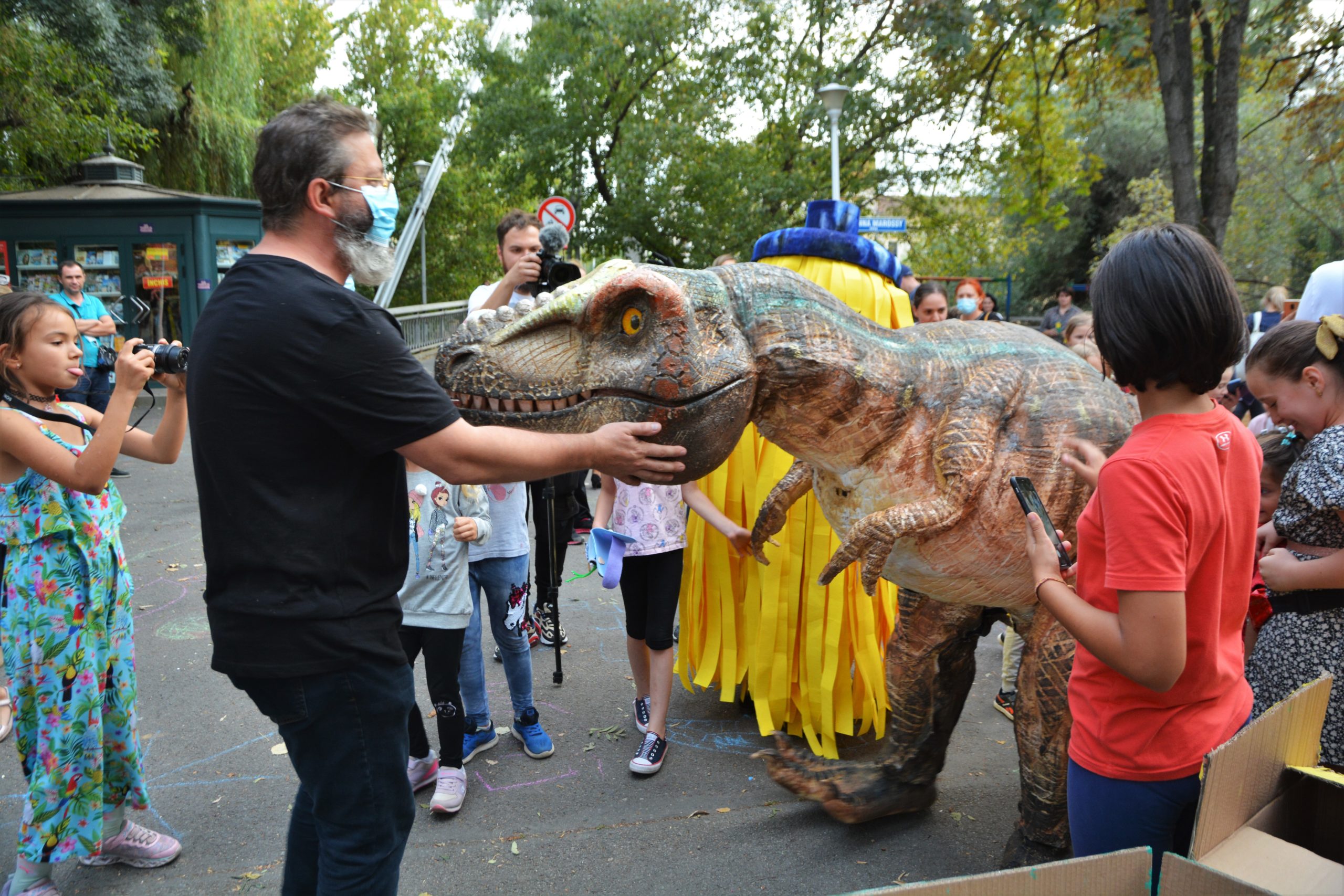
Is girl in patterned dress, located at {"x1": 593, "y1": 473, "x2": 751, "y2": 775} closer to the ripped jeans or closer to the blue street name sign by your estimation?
the ripped jeans

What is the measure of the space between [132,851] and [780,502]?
2.41 meters

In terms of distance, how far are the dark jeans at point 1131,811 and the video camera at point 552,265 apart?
2.39 metres

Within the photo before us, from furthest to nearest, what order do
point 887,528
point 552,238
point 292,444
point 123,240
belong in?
point 123,240
point 552,238
point 887,528
point 292,444

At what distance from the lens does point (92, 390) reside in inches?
287

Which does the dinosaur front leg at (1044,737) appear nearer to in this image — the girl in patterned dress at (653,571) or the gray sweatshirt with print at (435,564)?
the girl in patterned dress at (653,571)

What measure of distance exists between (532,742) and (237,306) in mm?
2512

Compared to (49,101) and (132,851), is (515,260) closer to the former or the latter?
(132,851)

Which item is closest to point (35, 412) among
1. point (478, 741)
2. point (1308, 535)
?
point (478, 741)

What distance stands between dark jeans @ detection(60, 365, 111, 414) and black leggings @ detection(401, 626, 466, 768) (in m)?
5.31

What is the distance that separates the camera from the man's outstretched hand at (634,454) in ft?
6.49

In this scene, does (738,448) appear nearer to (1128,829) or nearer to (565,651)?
(565,651)

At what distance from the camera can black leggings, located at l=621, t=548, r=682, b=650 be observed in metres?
3.63

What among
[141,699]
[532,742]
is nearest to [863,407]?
[532,742]

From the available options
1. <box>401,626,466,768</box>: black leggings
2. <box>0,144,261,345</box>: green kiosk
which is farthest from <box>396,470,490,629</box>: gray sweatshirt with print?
<box>0,144,261,345</box>: green kiosk
